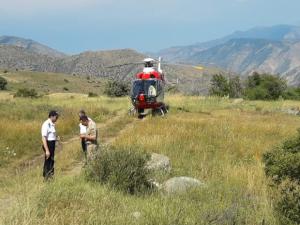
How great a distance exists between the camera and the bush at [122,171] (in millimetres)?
10258

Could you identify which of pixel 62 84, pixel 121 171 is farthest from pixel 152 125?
pixel 62 84

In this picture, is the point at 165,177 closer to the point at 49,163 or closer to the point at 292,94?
the point at 49,163

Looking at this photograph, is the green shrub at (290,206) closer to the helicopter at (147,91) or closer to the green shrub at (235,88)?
the helicopter at (147,91)

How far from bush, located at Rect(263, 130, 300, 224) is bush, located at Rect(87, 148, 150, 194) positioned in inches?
96.4

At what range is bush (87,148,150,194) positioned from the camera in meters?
10.3

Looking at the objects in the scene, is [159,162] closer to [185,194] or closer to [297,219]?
[185,194]

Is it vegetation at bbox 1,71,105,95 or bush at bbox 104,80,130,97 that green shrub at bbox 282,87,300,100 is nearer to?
bush at bbox 104,80,130,97

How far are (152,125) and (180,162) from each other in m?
8.67

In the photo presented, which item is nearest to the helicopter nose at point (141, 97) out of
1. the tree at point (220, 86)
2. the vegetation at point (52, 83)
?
the tree at point (220, 86)

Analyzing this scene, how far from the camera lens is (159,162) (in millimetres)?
12883

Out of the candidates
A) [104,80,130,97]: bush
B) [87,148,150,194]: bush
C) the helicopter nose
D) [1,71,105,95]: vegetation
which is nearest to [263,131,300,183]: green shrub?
[87,148,150,194]: bush

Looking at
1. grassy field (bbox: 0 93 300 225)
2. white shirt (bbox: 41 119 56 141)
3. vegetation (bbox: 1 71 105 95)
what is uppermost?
white shirt (bbox: 41 119 56 141)

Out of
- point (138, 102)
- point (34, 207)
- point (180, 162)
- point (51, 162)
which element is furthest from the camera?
point (138, 102)

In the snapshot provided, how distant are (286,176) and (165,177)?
8.30 ft
